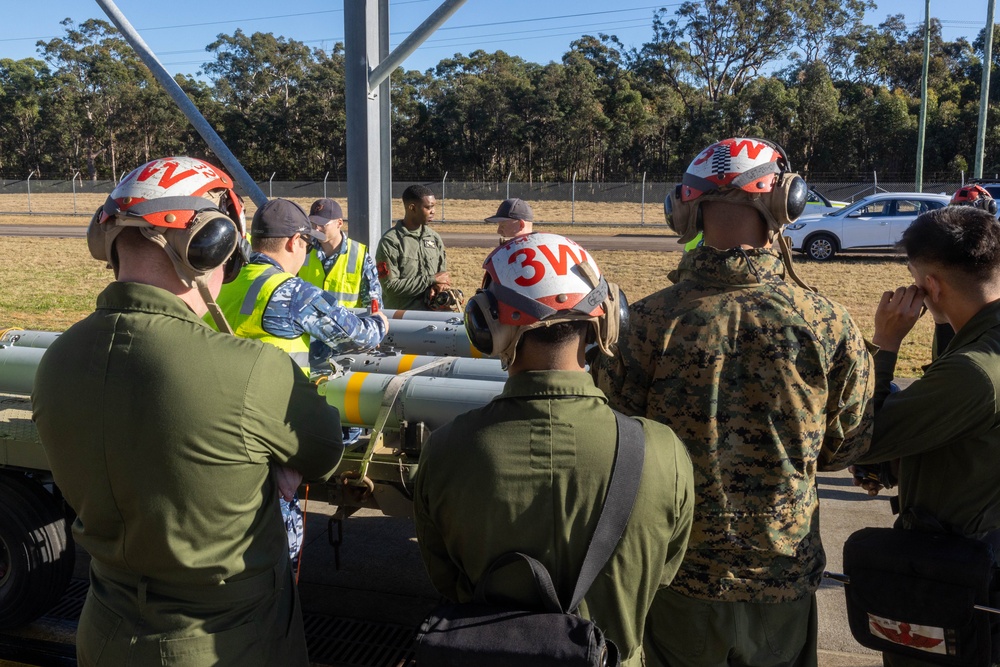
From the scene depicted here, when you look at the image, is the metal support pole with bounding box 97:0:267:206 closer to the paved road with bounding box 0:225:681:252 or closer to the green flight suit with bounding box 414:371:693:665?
the green flight suit with bounding box 414:371:693:665

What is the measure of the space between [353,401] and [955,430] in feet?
7.69

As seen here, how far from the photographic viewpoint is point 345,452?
3.67 meters

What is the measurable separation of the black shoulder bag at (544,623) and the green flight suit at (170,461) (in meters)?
0.60

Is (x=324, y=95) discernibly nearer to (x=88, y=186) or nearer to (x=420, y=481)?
(x=88, y=186)

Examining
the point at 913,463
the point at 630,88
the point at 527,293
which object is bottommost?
the point at 913,463

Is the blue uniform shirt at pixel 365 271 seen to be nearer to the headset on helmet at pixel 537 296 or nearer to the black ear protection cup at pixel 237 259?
the black ear protection cup at pixel 237 259

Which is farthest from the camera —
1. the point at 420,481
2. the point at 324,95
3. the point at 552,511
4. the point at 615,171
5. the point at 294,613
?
the point at 324,95

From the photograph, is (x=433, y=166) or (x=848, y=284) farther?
(x=433, y=166)

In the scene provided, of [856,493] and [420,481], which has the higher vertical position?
[420,481]

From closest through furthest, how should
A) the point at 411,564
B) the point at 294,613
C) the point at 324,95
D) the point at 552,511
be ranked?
the point at 552,511 → the point at 294,613 → the point at 411,564 → the point at 324,95

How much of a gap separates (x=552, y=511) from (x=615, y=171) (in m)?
50.6

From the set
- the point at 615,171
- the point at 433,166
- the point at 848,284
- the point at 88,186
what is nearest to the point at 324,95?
the point at 433,166

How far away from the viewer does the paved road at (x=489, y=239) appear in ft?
75.4

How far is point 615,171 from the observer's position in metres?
51.0
